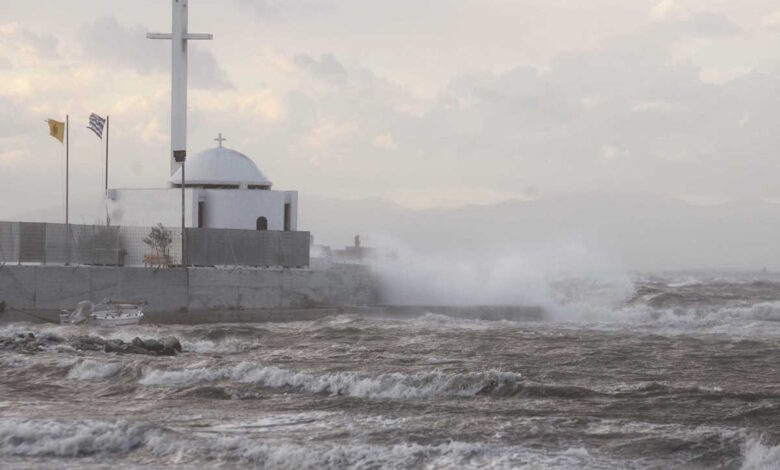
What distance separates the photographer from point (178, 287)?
3225 centimetres

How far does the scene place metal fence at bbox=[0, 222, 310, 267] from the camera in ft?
103

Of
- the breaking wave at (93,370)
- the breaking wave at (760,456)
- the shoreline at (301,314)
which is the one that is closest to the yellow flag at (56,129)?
the shoreline at (301,314)

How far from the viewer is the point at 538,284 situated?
4266 centimetres

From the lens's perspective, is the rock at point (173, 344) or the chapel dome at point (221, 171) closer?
the rock at point (173, 344)

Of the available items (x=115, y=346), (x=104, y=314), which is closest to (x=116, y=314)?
(x=104, y=314)

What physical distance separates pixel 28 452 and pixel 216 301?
67.0 ft

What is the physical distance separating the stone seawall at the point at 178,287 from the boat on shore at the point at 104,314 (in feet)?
3.20

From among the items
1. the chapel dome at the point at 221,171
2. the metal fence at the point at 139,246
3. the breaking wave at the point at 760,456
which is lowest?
the breaking wave at the point at 760,456

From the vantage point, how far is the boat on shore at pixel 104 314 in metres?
29.0

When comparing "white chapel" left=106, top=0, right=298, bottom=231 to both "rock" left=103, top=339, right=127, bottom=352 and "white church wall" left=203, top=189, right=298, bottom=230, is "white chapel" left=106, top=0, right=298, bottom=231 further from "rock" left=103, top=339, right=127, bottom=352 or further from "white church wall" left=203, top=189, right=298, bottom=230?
"rock" left=103, top=339, right=127, bottom=352

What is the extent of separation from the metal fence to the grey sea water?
4681 mm

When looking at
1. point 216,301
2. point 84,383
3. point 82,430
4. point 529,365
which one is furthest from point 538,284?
point 82,430

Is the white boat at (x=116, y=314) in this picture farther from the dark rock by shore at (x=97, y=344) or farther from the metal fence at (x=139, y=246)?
the dark rock by shore at (x=97, y=344)

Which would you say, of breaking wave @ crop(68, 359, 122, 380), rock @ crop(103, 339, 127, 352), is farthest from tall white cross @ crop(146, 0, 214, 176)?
breaking wave @ crop(68, 359, 122, 380)
